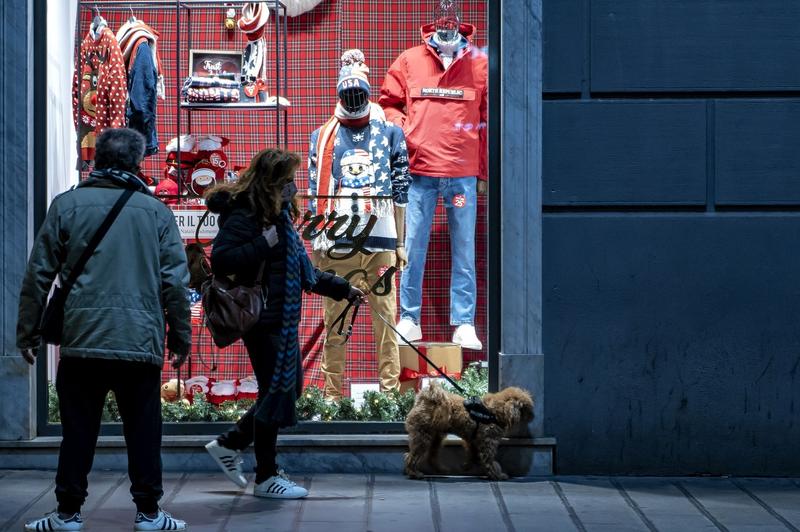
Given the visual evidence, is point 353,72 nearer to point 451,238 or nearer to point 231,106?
point 231,106

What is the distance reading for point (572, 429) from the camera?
25.2 ft

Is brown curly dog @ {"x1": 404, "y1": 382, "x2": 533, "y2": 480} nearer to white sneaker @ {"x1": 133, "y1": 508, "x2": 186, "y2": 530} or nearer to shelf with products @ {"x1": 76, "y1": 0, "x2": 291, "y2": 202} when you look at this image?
white sneaker @ {"x1": 133, "y1": 508, "x2": 186, "y2": 530}

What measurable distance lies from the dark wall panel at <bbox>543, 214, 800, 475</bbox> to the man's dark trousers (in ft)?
9.11

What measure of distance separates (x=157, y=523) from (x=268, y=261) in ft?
4.84

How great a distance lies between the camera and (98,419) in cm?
583

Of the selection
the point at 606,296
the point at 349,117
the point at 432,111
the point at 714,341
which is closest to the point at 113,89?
the point at 349,117

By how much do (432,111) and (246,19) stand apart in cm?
134

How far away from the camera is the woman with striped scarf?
6449 millimetres

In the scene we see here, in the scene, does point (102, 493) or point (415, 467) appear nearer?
point (102, 493)

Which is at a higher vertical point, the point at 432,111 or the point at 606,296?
the point at 432,111

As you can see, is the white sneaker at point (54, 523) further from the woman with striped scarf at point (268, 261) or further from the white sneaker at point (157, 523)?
the woman with striped scarf at point (268, 261)

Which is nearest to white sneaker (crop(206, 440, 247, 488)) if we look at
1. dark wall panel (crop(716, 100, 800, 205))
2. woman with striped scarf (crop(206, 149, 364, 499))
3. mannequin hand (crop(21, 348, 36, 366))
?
woman with striped scarf (crop(206, 149, 364, 499))

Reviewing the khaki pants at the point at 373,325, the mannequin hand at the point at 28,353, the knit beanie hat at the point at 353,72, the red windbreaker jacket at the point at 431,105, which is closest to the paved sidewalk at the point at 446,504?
the khaki pants at the point at 373,325

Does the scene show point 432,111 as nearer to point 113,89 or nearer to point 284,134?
point 284,134
